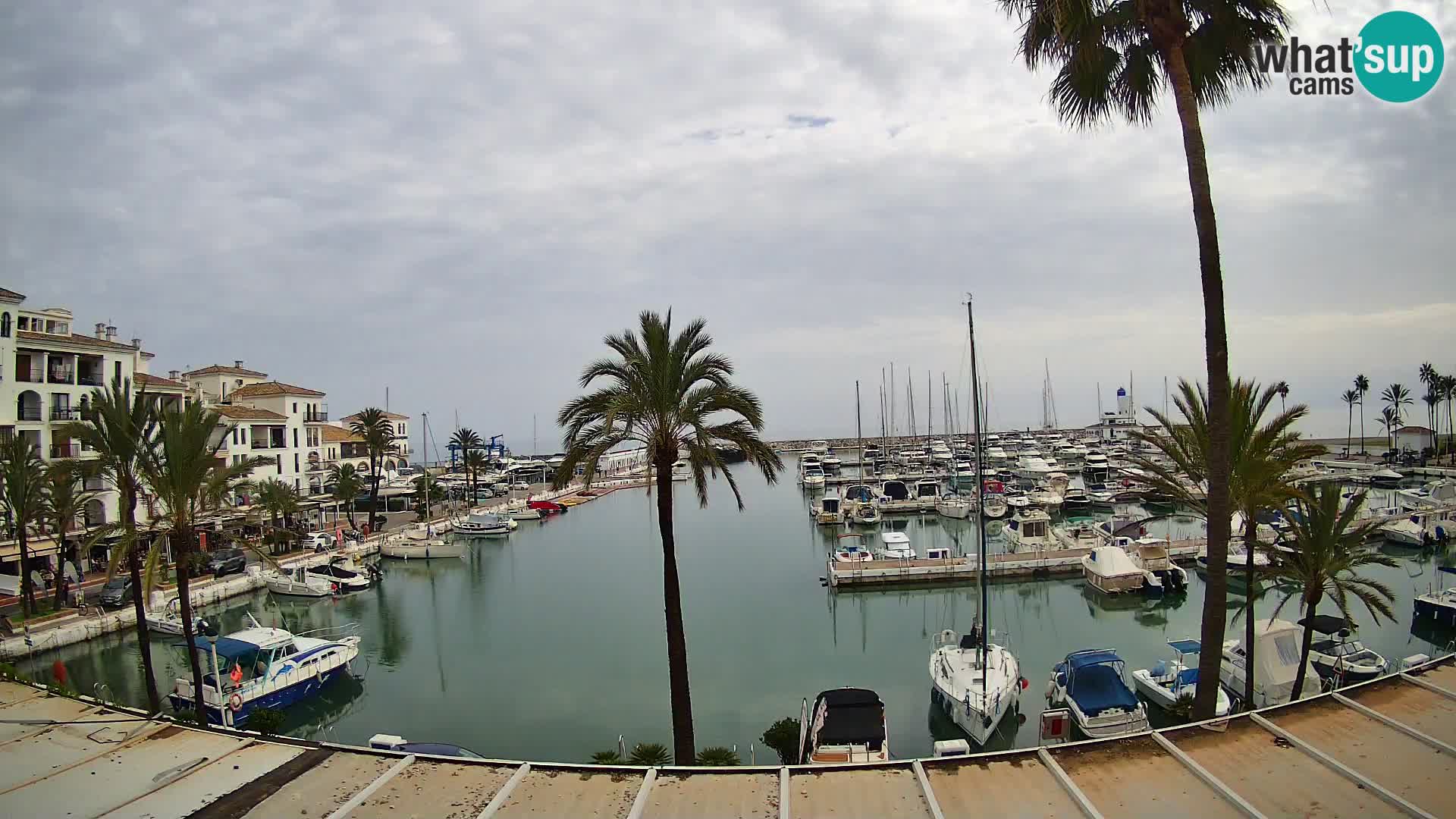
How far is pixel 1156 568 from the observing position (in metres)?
34.2

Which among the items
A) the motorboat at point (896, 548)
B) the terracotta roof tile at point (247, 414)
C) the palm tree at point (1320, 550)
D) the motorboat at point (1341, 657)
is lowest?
the motorboat at point (896, 548)

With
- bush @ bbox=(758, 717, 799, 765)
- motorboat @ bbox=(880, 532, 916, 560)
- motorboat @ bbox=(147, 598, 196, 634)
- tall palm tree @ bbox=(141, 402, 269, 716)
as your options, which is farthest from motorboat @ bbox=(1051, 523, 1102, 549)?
motorboat @ bbox=(147, 598, 196, 634)

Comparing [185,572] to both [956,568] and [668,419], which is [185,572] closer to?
[668,419]

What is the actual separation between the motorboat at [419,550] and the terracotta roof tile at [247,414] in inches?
490

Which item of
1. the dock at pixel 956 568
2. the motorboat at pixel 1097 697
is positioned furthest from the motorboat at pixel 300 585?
the motorboat at pixel 1097 697

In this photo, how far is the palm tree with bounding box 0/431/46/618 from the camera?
26203 mm

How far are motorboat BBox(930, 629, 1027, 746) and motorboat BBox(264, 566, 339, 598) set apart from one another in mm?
29844

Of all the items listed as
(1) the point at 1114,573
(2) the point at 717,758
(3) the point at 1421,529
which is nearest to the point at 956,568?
(1) the point at 1114,573

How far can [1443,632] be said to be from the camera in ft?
83.6

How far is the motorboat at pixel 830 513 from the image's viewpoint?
54.9 meters

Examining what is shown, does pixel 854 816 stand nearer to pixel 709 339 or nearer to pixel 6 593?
pixel 709 339

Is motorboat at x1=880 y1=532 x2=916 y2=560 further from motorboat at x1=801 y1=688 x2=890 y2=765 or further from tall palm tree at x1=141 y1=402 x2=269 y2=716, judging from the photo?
tall palm tree at x1=141 y1=402 x2=269 y2=716

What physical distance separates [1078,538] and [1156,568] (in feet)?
27.1

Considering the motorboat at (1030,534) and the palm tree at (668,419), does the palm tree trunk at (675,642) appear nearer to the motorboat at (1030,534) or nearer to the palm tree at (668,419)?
the palm tree at (668,419)
